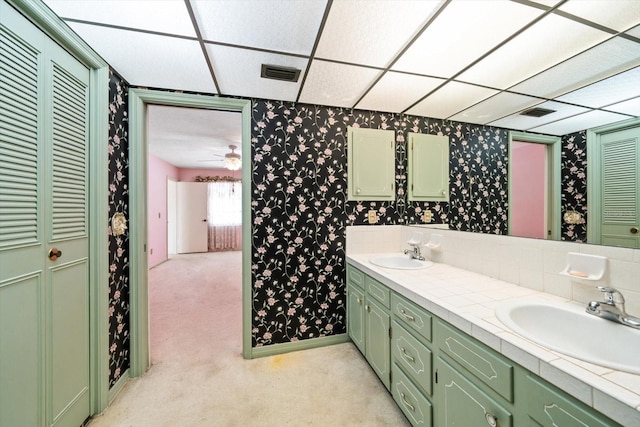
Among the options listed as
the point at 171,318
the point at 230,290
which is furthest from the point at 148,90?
the point at 230,290

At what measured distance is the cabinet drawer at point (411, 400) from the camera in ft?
3.77

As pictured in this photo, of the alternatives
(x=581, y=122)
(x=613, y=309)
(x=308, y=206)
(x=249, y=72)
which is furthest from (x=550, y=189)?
(x=249, y=72)

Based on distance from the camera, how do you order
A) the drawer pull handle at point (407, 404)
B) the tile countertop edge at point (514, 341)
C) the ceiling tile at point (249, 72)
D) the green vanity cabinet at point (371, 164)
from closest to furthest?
the tile countertop edge at point (514, 341), the drawer pull handle at point (407, 404), the ceiling tile at point (249, 72), the green vanity cabinet at point (371, 164)

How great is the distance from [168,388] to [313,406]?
1.05m

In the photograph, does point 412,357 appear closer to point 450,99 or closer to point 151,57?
point 450,99

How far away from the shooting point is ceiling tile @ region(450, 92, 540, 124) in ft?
5.18

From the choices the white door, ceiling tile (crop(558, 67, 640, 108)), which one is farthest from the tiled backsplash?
the white door

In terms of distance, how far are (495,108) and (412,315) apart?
172 centimetres

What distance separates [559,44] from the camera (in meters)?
1.21

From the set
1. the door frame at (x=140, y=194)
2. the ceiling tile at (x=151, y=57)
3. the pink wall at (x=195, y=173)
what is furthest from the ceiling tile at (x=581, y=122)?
the pink wall at (x=195, y=173)

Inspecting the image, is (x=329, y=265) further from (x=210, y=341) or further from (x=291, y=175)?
(x=210, y=341)

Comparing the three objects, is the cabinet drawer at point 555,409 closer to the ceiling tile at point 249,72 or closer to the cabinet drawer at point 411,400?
the cabinet drawer at point 411,400

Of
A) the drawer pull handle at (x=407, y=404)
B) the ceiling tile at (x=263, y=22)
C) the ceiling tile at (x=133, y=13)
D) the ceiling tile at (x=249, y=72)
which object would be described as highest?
the ceiling tile at (x=249, y=72)

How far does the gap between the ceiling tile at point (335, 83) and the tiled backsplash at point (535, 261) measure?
4.17 ft
